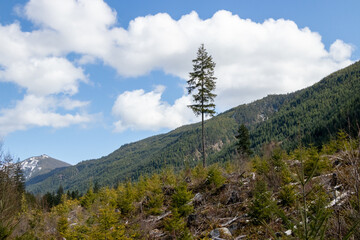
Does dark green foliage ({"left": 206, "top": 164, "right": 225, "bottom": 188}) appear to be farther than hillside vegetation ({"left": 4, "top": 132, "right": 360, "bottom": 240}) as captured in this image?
Yes

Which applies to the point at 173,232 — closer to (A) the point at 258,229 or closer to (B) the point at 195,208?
(B) the point at 195,208

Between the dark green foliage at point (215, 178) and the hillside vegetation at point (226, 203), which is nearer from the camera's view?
the hillside vegetation at point (226, 203)

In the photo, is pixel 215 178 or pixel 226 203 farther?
pixel 215 178

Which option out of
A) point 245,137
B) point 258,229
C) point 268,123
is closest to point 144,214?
point 258,229

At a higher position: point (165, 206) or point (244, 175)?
point (244, 175)

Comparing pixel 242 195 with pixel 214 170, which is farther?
pixel 214 170

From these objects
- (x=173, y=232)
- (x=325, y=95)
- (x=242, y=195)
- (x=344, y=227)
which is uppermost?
A: (x=325, y=95)

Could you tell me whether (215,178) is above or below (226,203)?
above

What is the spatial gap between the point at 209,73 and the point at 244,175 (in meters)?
13.2

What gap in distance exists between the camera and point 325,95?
7244 inches

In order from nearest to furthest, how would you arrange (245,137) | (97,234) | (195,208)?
(97,234) < (195,208) < (245,137)

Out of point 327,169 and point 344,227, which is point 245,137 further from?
point 344,227

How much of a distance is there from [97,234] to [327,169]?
9847 millimetres

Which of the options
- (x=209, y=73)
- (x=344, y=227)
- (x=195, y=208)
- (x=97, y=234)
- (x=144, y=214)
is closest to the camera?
(x=344, y=227)
